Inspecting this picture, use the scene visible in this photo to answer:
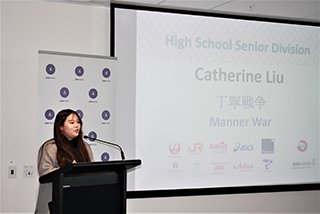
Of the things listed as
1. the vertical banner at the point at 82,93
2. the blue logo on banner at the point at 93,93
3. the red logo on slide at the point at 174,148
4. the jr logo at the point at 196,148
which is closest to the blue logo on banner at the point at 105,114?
the vertical banner at the point at 82,93

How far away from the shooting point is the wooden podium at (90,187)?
249 centimetres

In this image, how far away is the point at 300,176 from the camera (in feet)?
16.4

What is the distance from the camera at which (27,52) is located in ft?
13.2

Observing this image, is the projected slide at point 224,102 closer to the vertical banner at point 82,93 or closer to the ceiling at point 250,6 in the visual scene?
the ceiling at point 250,6

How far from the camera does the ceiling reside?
427 centimetres

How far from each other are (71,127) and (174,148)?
3.38ft

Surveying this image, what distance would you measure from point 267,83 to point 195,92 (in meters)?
0.80

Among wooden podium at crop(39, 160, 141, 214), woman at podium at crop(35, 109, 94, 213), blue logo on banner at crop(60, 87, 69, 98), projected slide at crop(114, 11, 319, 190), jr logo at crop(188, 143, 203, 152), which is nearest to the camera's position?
wooden podium at crop(39, 160, 141, 214)

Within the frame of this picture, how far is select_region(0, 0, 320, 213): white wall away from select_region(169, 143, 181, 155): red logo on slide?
1.04 m

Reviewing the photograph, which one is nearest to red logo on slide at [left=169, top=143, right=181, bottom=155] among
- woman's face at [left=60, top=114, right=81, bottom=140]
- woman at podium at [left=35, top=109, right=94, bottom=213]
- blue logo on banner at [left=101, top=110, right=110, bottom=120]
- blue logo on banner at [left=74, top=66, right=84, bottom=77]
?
blue logo on banner at [left=101, top=110, right=110, bottom=120]

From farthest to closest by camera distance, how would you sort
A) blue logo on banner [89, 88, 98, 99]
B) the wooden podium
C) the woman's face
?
blue logo on banner [89, 88, 98, 99] < the woman's face < the wooden podium

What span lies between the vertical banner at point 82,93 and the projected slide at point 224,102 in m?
0.29

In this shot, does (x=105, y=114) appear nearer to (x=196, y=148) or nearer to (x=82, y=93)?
(x=82, y=93)

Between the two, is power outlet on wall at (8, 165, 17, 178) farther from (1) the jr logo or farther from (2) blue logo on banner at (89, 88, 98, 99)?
(1) the jr logo
